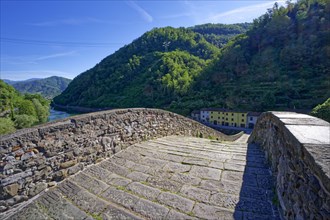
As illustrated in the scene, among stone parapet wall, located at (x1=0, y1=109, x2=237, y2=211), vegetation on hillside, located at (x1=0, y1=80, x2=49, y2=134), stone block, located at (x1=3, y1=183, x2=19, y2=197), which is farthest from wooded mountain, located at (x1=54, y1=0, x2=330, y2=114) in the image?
stone block, located at (x1=3, y1=183, x2=19, y2=197)

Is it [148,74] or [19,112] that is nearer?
[19,112]

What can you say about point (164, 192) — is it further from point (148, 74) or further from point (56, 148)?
point (148, 74)

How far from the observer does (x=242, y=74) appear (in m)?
41.4

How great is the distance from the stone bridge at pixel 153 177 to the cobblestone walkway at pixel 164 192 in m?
0.01

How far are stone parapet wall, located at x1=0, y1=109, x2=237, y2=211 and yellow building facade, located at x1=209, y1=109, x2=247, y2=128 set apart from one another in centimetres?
2857

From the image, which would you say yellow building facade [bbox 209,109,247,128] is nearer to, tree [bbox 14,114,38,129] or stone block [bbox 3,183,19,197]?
tree [bbox 14,114,38,129]

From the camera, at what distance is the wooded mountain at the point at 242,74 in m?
31.2

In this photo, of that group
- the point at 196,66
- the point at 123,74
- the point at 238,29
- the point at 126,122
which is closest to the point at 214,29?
the point at 238,29

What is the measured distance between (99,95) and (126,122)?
57959 millimetres

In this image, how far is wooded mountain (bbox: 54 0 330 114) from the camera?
3122 cm

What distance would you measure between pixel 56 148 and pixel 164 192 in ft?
5.74

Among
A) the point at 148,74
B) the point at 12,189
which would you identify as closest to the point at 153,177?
the point at 12,189

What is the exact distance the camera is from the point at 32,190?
2.28m

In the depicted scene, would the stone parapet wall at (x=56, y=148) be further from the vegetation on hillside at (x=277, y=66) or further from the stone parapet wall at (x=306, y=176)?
the vegetation on hillside at (x=277, y=66)
